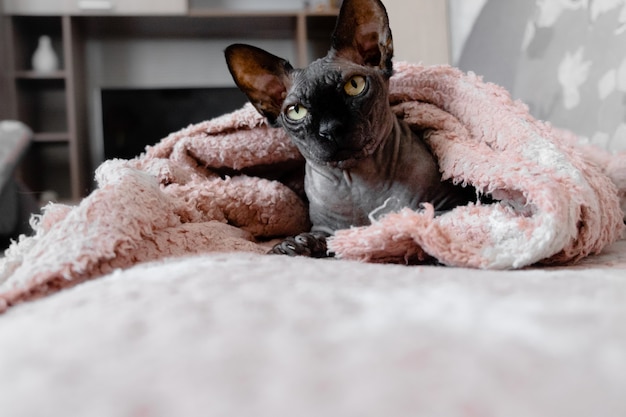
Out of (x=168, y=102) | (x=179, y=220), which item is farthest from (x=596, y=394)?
(x=168, y=102)

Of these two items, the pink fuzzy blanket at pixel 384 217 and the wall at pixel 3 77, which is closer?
the pink fuzzy blanket at pixel 384 217

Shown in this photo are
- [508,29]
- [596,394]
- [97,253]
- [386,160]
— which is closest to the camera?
[596,394]

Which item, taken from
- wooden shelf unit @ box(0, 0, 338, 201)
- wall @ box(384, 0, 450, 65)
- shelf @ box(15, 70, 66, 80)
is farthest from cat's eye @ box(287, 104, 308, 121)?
shelf @ box(15, 70, 66, 80)

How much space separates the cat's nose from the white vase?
8.11 ft

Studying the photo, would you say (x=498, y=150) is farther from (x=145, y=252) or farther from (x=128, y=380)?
(x=128, y=380)

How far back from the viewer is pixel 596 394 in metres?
0.22

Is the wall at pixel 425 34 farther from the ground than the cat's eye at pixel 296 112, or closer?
farther from the ground

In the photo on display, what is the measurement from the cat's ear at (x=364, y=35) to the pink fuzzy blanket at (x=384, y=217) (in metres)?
0.12

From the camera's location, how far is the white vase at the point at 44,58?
273 cm

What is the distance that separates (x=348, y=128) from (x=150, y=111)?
7.86 ft

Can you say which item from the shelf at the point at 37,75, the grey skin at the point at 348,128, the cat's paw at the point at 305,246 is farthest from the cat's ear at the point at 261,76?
the shelf at the point at 37,75

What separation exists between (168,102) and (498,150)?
2458 millimetres

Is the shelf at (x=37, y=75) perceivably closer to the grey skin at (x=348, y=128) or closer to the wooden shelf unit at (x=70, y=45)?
the wooden shelf unit at (x=70, y=45)

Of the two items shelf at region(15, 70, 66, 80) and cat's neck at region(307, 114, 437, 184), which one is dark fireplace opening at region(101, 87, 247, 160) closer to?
shelf at region(15, 70, 66, 80)
